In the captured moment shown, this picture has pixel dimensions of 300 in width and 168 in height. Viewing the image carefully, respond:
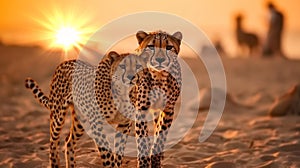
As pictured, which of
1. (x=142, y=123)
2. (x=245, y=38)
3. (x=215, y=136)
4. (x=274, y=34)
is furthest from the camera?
(x=245, y=38)

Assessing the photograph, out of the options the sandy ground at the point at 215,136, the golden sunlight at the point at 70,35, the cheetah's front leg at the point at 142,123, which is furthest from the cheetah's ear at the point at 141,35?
the golden sunlight at the point at 70,35

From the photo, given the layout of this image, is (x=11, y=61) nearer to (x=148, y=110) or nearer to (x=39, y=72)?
(x=39, y=72)

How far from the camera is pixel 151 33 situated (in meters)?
4.89

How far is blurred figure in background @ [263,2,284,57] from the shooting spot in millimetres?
19188

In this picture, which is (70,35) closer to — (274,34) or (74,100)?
(74,100)

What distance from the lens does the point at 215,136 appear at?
25.6 ft

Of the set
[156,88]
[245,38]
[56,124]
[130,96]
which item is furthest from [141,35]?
[245,38]

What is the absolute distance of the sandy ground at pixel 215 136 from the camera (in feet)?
20.5

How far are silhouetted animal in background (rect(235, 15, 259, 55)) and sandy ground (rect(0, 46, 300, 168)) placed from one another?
617 cm

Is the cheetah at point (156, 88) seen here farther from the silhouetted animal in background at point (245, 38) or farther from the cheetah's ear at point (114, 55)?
the silhouetted animal in background at point (245, 38)

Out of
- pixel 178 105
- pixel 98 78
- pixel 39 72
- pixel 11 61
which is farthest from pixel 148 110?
pixel 11 61

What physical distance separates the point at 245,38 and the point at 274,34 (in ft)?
6.21

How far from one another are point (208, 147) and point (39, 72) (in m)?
10.0

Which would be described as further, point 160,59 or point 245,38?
point 245,38
